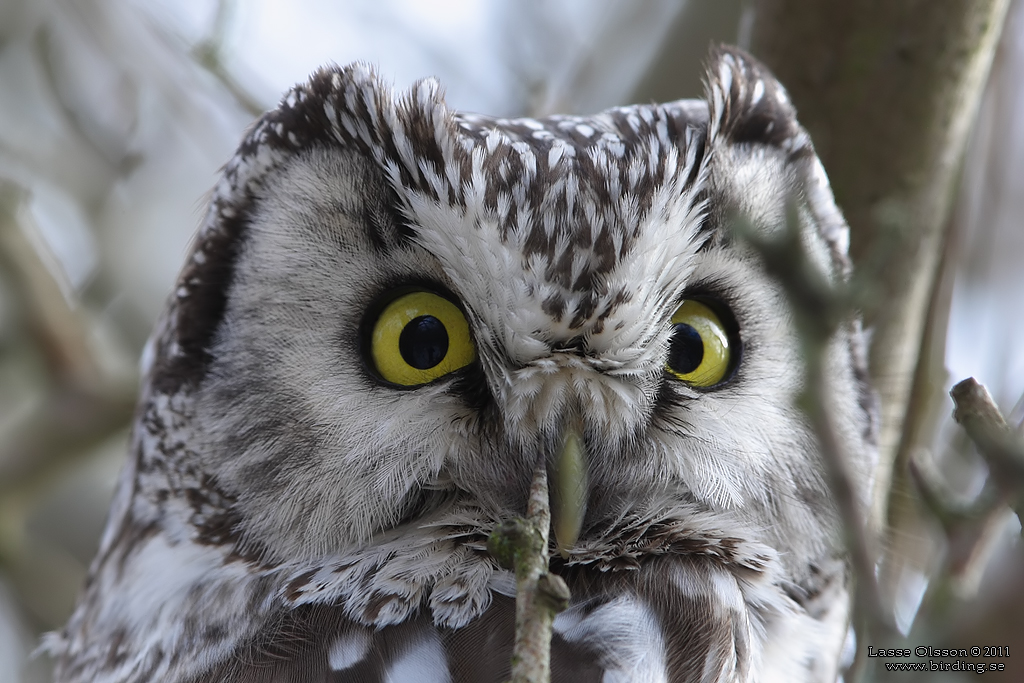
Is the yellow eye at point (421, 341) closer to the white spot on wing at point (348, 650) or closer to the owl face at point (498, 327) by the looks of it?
the owl face at point (498, 327)

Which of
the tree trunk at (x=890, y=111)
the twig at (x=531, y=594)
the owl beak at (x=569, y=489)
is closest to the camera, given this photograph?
the twig at (x=531, y=594)

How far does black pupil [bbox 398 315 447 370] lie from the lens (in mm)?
1628

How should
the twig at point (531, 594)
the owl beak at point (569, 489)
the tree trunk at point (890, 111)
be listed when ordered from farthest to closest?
the tree trunk at point (890, 111) < the owl beak at point (569, 489) < the twig at point (531, 594)

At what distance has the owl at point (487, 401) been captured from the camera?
5.11ft

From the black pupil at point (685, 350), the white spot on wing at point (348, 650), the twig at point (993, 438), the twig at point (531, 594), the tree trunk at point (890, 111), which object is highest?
the tree trunk at point (890, 111)

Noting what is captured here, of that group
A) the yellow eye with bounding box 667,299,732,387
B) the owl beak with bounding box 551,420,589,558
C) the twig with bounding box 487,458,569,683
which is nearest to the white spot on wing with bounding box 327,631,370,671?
the owl beak with bounding box 551,420,589,558

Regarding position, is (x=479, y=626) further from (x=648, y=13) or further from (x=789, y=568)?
(x=648, y=13)

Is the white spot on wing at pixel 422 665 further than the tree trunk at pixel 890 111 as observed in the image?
No

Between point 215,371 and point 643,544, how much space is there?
2.62 feet

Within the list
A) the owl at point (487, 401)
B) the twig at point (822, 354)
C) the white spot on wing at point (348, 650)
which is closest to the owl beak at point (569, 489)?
the owl at point (487, 401)

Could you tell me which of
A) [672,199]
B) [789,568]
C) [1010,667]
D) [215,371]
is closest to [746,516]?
[789,568]

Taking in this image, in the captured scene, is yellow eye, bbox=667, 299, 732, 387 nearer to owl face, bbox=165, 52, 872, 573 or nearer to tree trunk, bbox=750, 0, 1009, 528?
owl face, bbox=165, 52, 872, 573

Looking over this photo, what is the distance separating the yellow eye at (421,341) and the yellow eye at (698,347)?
1.04ft

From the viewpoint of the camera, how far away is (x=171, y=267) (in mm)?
3580
